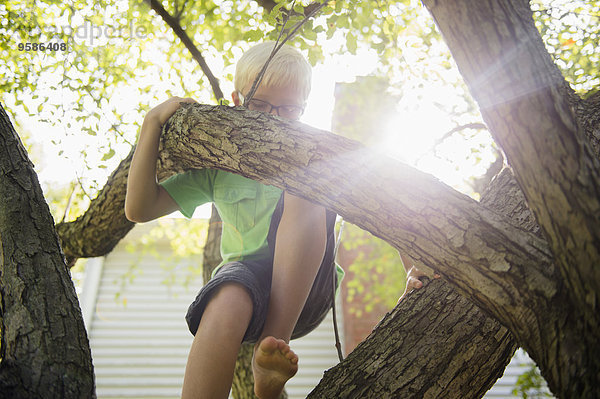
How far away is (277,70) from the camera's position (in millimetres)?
1900

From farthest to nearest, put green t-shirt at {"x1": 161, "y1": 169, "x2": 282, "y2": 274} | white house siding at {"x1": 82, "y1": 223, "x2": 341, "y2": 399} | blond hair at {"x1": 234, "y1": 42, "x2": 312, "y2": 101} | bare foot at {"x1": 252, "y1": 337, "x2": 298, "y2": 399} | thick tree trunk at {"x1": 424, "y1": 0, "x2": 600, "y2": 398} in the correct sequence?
white house siding at {"x1": 82, "y1": 223, "x2": 341, "y2": 399}, blond hair at {"x1": 234, "y1": 42, "x2": 312, "y2": 101}, green t-shirt at {"x1": 161, "y1": 169, "x2": 282, "y2": 274}, bare foot at {"x1": 252, "y1": 337, "x2": 298, "y2": 399}, thick tree trunk at {"x1": 424, "y1": 0, "x2": 600, "y2": 398}

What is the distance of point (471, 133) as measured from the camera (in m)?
4.20

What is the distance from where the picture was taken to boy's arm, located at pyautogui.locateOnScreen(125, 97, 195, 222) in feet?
4.99

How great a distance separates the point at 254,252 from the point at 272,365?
1.51 feet

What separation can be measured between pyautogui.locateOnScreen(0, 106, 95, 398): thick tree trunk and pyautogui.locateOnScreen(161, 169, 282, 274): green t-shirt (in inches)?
24.1

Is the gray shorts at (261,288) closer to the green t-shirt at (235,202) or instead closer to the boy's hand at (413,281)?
the green t-shirt at (235,202)

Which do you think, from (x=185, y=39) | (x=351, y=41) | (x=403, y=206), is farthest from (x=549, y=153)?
(x=185, y=39)

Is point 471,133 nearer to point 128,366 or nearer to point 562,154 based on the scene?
point 562,154

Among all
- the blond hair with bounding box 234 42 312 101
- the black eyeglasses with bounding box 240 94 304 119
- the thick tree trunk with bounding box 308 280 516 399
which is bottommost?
the thick tree trunk with bounding box 308 280 516 399

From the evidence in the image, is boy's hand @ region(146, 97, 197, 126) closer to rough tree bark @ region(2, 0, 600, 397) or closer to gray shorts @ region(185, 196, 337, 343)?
gray shorts @ region(185, 196, 337, 343)

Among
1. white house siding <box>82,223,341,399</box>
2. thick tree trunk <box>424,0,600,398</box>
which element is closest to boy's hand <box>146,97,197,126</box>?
thick tree trunk <box>424,0,600,398</box>

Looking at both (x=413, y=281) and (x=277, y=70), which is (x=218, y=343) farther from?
(x=277, y=70)

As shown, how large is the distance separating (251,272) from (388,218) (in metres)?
0.73

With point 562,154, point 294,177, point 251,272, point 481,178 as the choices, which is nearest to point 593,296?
point 562,154
